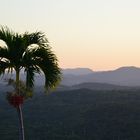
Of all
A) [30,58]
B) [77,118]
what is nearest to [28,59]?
[30,58]

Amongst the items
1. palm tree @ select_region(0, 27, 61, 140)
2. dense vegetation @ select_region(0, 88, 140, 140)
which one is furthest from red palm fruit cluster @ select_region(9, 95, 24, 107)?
dense vegetation @ select_region(0, 88, 140, 140)

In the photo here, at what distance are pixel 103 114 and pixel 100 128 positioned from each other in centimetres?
994

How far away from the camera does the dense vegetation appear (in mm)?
58969

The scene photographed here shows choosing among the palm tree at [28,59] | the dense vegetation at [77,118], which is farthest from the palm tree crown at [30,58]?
the dense vegetation at [77,118]

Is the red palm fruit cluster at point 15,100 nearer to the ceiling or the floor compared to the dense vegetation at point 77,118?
nearer to the ceiling

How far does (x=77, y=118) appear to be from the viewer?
73.7 metres

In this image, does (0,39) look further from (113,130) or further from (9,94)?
(113,130)

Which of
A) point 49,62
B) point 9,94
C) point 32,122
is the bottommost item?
point 32,122

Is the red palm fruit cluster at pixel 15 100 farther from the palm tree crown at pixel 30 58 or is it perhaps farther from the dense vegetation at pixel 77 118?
the dense vegetation at pixel 77 118

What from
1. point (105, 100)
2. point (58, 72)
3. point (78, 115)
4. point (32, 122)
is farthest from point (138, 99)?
point (58, 72)

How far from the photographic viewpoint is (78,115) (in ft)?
251

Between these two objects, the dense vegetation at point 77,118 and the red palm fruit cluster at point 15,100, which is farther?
the dense vegetation at point 77,118

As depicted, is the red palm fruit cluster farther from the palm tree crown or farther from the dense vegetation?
the dense vegetation

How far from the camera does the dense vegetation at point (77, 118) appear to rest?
59.0 m
